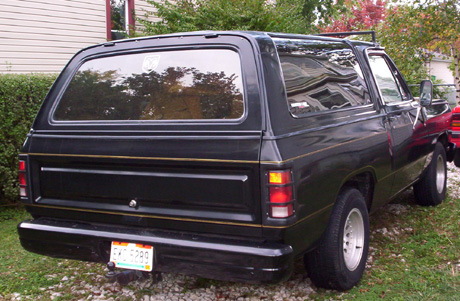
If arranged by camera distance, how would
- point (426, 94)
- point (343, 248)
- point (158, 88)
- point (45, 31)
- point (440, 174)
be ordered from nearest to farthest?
1. point (158, 88)
2. point (343, 248)
3. point (426, 94)
4. point (440, 174)
5. point (45, 31)

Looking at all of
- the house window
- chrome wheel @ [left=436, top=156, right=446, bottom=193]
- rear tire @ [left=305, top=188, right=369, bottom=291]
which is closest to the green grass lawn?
rear tire @ [left=305, top=188, right=369, bottom=291]

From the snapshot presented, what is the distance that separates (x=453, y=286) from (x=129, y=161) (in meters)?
2.60

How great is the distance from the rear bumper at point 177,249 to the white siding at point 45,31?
17.8 ft

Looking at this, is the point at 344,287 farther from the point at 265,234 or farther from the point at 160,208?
the point at 160,208

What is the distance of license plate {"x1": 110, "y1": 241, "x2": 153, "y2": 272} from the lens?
2.99 m

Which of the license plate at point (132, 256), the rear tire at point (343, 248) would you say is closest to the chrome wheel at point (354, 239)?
the rear tire at point (343, 248)

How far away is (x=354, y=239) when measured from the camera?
3703 millimetres

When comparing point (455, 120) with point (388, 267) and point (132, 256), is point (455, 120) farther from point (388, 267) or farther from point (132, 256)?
point (132, 256)

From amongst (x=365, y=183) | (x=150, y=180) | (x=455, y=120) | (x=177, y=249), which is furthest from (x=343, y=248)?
(x=455, y=120)

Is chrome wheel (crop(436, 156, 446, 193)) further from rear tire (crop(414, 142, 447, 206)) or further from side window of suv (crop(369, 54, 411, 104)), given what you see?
side window of suv (crop(369, 54, 411, 104))

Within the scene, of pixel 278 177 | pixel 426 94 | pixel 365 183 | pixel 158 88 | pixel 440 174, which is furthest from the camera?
pixel 440 174

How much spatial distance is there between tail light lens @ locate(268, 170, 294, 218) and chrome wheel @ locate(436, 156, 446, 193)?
152 inches

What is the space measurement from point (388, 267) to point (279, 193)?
1.94m

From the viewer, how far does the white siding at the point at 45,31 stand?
8.26 metres
